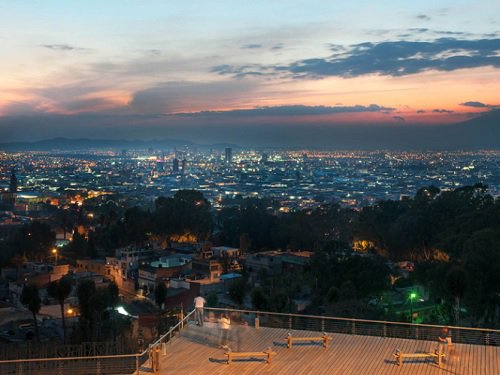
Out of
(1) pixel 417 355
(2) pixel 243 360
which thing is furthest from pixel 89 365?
(1) pixel 417 355

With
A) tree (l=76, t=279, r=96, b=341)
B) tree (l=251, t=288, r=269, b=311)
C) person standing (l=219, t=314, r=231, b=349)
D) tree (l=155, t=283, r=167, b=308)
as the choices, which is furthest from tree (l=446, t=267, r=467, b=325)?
tree (l=76, t=279, r=96, b=341)

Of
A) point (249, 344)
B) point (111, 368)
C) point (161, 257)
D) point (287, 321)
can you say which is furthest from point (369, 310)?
point (161, 257)

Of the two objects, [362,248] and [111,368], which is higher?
[111,368]

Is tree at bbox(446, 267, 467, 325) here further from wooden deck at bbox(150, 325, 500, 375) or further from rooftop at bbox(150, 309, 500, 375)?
wooden deck at bbox(150, 325, 500, 375)

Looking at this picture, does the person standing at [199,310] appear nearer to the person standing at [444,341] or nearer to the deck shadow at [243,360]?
the deck shadow at [243,360]

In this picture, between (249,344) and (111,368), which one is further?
(249,344)

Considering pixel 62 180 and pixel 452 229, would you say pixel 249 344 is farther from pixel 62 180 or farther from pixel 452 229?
pixel 62 180
